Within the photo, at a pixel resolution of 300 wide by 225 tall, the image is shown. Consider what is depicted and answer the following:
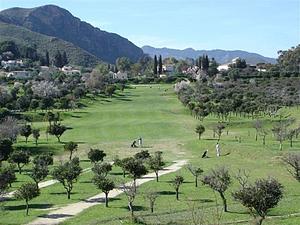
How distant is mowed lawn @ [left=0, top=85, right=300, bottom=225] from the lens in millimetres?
38500

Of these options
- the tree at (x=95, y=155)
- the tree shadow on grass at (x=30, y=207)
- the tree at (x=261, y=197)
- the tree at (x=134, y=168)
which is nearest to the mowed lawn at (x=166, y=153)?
the tree shadow on grass at (x=30, y=207)

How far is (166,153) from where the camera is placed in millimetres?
69875

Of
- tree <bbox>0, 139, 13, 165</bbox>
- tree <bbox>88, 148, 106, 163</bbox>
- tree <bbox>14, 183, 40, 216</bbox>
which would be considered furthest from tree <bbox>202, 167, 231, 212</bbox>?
tree <bbox>0, 139, 13, 165</bbox>

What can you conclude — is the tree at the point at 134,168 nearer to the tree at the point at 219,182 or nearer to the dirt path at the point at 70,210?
the dirt path at the point at 70,210

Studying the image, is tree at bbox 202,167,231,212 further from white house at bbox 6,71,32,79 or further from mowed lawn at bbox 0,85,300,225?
white house at bbox 6,71,32,79

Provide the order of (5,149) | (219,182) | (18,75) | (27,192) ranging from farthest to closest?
(18,75), (5,149), (27,192), (219,182)

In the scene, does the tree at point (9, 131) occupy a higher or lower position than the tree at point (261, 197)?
lower

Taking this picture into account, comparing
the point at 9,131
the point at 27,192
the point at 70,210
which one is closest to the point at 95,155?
the point at 70,210

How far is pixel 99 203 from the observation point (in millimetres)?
43719

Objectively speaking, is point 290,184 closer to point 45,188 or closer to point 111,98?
point 45,188

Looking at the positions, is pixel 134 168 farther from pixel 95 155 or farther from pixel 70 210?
pixel 95 155

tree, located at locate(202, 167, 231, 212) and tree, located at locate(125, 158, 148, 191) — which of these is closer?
tree, located at locate(202, 167, 231, 212)

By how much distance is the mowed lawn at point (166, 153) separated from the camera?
3850 centimetres

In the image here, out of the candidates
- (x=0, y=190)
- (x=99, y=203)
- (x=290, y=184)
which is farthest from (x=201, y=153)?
(x=0, y=190)
